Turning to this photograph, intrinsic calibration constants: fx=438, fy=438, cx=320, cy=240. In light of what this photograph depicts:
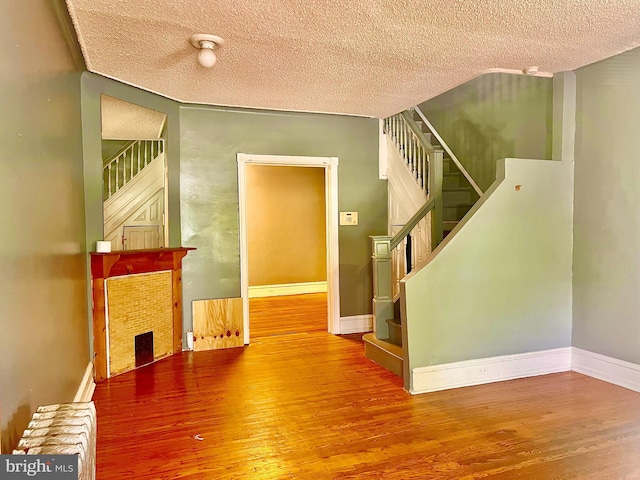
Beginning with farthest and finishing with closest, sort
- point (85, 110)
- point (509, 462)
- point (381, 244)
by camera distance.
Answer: point (381, 244)
point (85, 110)
point (509, 462)

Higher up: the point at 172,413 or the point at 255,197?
the point at 255,197

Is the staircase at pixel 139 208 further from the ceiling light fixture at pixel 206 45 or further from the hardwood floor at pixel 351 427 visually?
the ceiling light fixture at pixel 206 45

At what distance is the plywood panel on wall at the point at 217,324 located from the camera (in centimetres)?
437

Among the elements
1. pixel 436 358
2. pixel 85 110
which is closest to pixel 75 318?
pixel 85 110

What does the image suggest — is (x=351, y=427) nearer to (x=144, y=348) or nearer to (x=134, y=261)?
(x=144, y=348)

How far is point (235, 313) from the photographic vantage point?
4531 mm

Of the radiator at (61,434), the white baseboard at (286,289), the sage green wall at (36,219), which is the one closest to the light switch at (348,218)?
the sage green wall at (36,219)

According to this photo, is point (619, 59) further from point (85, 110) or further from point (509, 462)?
point (85, 110)

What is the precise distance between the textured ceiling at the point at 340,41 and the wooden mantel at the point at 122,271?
1456mm

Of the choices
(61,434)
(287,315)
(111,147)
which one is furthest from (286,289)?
(61,434)

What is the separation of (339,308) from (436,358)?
6.24 ft

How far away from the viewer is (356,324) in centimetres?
508

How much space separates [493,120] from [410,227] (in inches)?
59.5

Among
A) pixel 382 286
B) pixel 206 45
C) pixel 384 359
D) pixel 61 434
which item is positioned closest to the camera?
pixel 61 434
